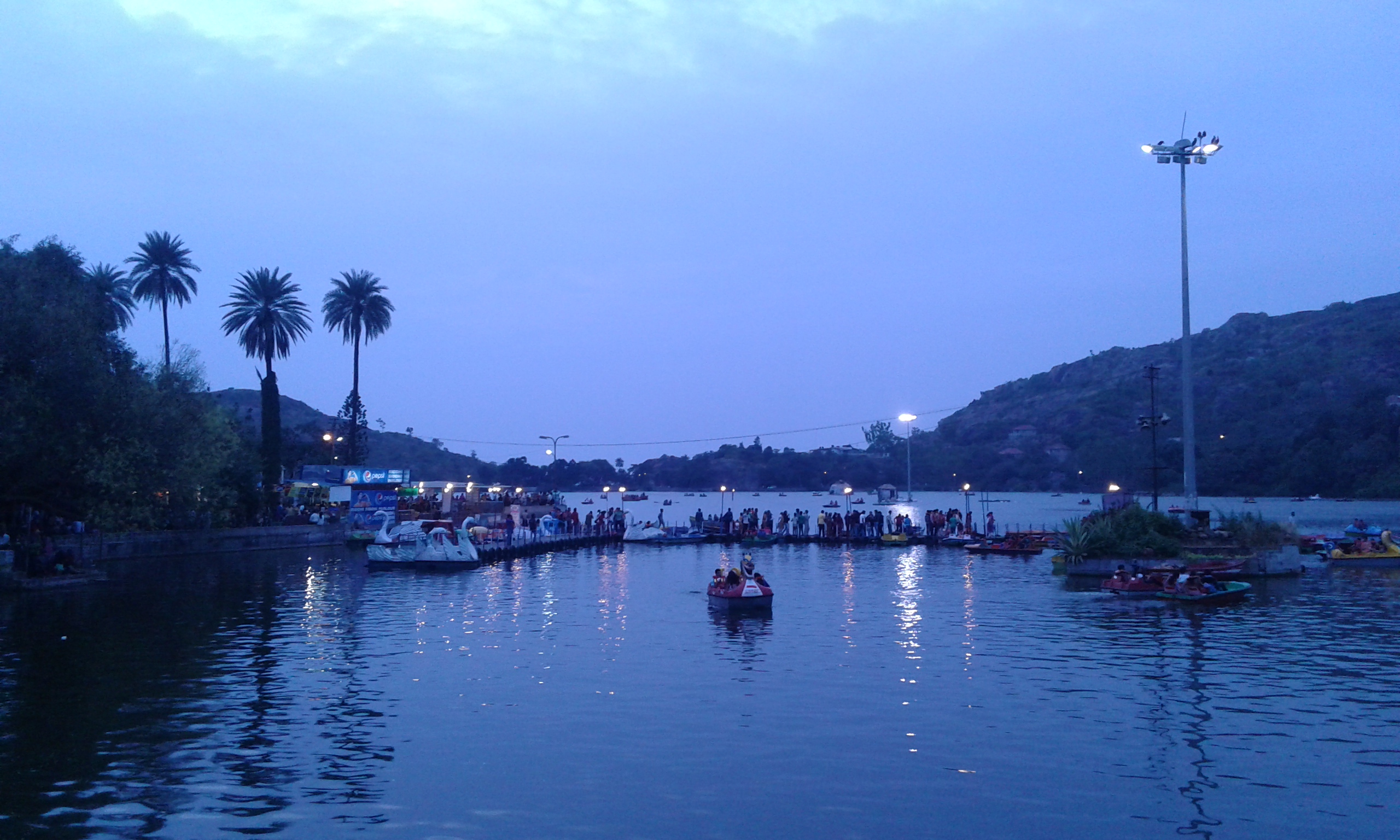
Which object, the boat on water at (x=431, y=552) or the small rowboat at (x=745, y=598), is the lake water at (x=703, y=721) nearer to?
the small rowboat at (x=745, y=598)

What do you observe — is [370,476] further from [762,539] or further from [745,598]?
[745,598]

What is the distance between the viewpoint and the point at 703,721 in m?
17.1

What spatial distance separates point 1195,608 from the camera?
3050cm

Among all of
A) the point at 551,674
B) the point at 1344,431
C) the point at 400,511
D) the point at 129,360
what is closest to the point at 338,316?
the point at 400,511

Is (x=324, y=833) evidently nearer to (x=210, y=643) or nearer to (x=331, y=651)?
(x=331, y=651)

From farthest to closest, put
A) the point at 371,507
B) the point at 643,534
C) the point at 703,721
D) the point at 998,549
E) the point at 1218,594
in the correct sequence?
the point at 643,534 < the point at 371,507 < the point at 998,549 < the point at 1218,594 < the point at 703,721

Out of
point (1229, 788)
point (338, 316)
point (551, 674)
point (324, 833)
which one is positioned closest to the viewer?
point (324, 833)

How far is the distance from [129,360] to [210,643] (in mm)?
21857

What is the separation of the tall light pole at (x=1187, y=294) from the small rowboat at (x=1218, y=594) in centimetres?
1046

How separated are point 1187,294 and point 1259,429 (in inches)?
4530

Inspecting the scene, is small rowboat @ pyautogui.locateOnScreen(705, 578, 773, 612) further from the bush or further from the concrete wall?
the concrete wall

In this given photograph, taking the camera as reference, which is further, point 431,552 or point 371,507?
point 371,507

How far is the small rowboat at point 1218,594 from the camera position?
31.6 metres

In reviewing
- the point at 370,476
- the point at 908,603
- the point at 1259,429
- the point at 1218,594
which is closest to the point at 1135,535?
the point at 1218,594
